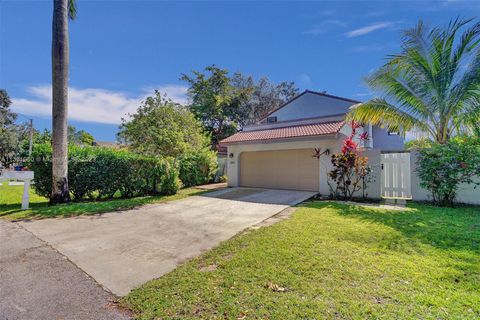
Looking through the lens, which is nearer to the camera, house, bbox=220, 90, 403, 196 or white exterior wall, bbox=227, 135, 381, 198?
white exterior wall, bbox=227, 135, 381, 198

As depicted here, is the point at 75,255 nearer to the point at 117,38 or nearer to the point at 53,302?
the point at 53,302

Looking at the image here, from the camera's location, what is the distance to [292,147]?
12.8 m

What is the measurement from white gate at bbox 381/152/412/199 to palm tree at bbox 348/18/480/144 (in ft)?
→ 4.35

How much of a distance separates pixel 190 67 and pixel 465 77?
2571 cm

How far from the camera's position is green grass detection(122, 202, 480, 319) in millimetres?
2654

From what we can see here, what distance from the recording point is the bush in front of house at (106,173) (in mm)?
9141

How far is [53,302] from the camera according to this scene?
289 cm

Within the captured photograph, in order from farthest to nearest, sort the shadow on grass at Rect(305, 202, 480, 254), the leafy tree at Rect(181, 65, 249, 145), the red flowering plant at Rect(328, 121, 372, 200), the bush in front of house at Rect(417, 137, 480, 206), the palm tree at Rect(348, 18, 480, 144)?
the leafy tree at Rect(181, 65, 249, 145) < the red flowering plant at Rect(328, 121, 372, 200) < the palm tree at Rect(348, 18, 480, 144) < the bush in front of house at Rect(417, 137, 480, 206) < the shadow on grass at Rect(305, 202, 480, 254)

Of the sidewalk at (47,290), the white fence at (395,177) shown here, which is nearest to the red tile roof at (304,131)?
the white fence at (395,177)

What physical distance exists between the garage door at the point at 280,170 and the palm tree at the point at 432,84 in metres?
3.99

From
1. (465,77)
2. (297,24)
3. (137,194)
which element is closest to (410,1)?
(465,77)

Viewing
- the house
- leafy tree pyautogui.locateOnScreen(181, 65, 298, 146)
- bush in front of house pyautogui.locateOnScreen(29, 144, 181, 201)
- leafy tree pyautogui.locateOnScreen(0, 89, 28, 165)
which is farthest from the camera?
leafy tree pyautogui.locateOnScreen(0, 89, 28, 165)

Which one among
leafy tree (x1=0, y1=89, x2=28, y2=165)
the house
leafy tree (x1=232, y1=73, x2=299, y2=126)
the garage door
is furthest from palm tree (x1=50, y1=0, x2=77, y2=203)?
leafy tree (x1=0, y1=89, x2=28, y2=165)

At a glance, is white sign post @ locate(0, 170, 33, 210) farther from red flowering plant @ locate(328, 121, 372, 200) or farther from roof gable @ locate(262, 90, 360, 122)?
roof gable @ locate(262, 90, 360, 122)
